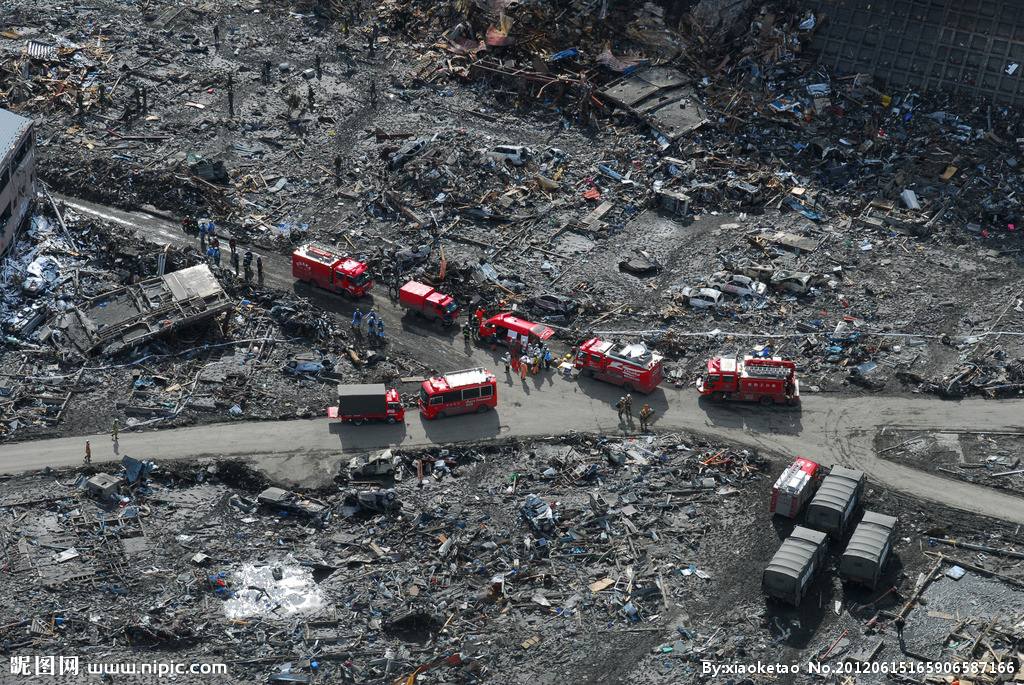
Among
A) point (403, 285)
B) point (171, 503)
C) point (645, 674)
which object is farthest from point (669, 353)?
point (171, 503)

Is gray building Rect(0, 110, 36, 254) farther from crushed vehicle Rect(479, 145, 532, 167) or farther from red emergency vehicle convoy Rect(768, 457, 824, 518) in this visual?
red emergency vehicle convoy Rect(768, 457, 824, 518)

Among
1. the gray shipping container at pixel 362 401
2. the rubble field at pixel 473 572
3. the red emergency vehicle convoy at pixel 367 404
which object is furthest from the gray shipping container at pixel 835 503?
the gray shipping container at pixel 362 401

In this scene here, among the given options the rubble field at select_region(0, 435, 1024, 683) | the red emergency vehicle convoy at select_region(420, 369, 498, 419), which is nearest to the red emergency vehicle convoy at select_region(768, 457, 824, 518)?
the rubble field at select_region(0, 435, 1024, 683)

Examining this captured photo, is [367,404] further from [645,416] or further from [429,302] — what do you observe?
[645,416]

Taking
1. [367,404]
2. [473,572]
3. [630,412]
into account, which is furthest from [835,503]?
[367,404]

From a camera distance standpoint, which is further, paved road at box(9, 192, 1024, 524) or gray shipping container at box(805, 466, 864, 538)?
paved road at box(9, 192, 1024, 524)

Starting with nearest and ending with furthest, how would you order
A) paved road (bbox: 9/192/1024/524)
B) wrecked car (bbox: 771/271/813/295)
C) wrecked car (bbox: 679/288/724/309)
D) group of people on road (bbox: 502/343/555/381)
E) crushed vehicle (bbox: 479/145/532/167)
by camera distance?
paved road (bbox: 9/192/1024/524) < group of people on road (bbox: 502/343/555/381) < wrecked car (bbox: 679/288/724/309) < wrecked car (bbox: 771/271/813/295) < crushed vehicle (bbox: 479/145/532/167)

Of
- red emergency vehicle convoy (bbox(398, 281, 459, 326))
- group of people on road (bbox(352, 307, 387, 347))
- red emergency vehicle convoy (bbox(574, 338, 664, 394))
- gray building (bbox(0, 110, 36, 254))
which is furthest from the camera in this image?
gray building (bbox(0, 110, 36, 254))
